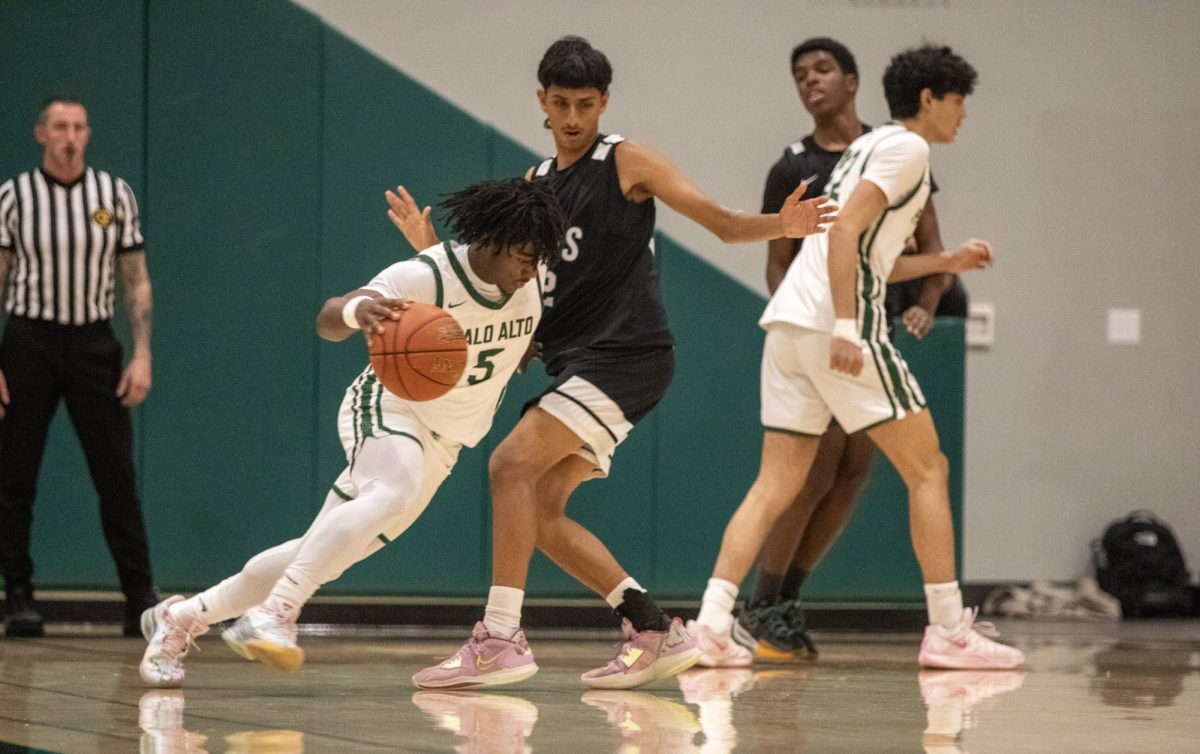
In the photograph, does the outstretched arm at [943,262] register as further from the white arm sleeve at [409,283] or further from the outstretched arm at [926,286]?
the white arm sleeve at [409,283]

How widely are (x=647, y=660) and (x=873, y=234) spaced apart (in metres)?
1.65

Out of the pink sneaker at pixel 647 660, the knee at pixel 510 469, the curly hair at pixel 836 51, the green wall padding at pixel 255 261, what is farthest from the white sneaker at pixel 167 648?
the curly hair at pixel 836 51

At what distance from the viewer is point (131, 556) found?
20.3 feet

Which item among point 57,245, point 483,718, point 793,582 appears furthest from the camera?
point 57,245

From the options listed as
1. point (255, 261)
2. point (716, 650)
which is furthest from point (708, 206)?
point (255, 261)

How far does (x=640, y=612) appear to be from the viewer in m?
4.52

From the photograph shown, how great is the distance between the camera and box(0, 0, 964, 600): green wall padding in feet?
22.3

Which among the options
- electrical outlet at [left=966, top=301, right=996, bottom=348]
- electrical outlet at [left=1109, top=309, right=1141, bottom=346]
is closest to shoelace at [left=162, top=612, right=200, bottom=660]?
electrical outlet at [left=966, top=301, right=996, bottom=348]

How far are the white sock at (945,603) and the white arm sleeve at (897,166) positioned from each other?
1.22 metres

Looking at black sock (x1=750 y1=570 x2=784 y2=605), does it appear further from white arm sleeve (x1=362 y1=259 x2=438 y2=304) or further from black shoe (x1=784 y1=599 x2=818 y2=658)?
white arm sleeve (x1=362 y1=259 x2=438 y2=304)

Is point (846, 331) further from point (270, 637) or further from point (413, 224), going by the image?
point (270, 637)

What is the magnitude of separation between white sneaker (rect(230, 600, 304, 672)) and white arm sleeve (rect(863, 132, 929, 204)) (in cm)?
239

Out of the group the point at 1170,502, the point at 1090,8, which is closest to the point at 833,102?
the point at 1090,8

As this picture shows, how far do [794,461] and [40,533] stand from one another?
3.19 meters
